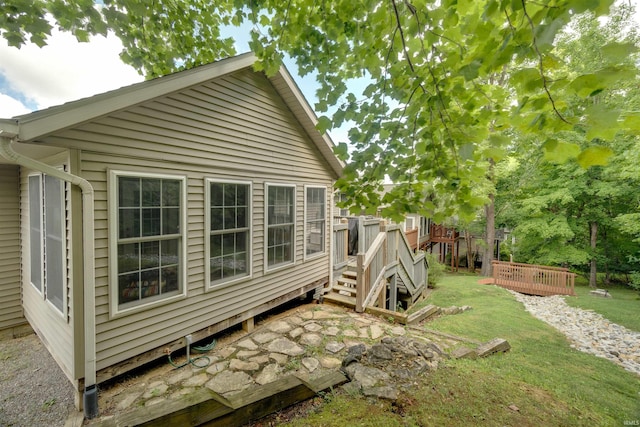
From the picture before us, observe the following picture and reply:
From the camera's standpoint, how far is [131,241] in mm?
3211

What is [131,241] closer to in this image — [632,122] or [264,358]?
[264,358]

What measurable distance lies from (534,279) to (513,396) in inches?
450

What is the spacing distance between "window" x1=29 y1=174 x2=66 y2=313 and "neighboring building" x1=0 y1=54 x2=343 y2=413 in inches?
1.1

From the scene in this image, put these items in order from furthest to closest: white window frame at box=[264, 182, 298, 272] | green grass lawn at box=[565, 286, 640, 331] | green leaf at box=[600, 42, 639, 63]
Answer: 1. green grass lawn at box=[565, 286, 640, 331]
2. white window frame at box=[264, 182, 298, 272]
3. green leaf at box=[600, 42, 639, 63]

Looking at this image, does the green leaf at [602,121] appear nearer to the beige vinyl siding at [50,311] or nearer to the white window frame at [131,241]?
the white window frame at [131,241]

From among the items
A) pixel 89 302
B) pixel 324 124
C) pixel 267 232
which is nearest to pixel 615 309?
pixel 267 232

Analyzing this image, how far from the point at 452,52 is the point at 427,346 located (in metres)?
3.48

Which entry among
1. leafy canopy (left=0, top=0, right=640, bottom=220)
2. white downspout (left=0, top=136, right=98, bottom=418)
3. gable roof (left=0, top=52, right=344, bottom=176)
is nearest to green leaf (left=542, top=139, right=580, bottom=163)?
leafy canopy (left=0, top=0, right=640, bottom=220)

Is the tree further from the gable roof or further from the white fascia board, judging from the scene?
the gable roof

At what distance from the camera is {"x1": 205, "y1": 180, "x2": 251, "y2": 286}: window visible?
4.12m

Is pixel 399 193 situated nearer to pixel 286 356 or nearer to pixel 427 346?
pixel 427 346

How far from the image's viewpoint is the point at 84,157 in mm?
2875

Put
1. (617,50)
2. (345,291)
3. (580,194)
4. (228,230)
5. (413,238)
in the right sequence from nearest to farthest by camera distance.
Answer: (617,50)
(228,230)
(345,291)
(580,194)
(413,238)

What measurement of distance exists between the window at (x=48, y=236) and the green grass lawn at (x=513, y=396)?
3.39m
